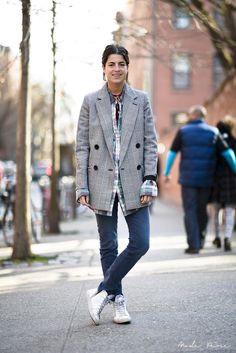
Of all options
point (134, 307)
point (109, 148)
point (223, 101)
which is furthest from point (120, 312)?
point (223, 101)

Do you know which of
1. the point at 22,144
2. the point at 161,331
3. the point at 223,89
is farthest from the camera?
the point at 223,89

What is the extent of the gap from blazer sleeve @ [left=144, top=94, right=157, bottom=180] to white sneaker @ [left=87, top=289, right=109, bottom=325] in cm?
94

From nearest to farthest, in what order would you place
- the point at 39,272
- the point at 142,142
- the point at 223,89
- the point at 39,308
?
the point at 142,142, the point at 39,308, the point at 39,272, the point at 223,89

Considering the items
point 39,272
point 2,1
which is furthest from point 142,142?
point 2,1

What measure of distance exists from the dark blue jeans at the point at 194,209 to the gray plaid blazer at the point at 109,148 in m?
4.50

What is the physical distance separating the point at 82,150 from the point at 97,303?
1.14m

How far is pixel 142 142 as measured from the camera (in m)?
5.11

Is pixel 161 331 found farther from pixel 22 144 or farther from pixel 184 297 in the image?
pixel 22 144

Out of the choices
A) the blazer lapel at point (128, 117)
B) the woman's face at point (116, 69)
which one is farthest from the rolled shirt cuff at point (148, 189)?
the woman's face at point (116, 69)

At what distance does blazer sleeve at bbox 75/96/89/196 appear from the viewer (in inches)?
200

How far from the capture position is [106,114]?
5.09 metres

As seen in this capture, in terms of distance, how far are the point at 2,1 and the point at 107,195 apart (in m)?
4.13

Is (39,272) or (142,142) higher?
(142,142)

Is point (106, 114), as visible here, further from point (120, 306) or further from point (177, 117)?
point (177, 117)
